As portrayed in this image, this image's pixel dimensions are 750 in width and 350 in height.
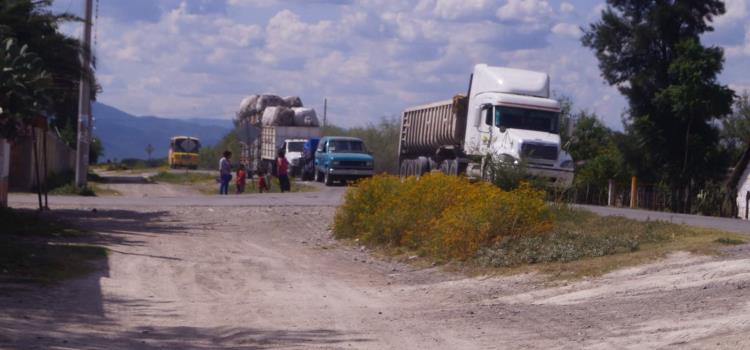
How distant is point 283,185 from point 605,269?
26.6m

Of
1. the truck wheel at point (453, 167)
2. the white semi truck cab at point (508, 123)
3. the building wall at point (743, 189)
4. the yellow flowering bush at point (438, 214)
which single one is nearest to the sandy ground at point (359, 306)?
the yellow flowering bush at point (438, 214)

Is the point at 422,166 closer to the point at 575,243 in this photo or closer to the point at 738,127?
the point at 575,243

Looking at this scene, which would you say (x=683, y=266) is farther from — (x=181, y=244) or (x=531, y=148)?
(x=531, y=148)

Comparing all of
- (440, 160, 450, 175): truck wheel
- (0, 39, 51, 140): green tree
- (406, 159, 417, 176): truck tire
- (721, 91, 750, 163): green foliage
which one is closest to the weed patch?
(0, 39, 51, 140): green tree

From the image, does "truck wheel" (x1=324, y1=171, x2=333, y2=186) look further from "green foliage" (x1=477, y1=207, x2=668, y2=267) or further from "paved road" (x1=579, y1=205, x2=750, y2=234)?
"green foliage" (x1=477, y1=207, x2=668, y2=267)

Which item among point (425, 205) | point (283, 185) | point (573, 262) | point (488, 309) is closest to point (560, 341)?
point (488, 309)

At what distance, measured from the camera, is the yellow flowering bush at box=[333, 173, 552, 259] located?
18156mm

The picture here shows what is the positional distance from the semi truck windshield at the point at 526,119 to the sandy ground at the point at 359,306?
49.5 ft

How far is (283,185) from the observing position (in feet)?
133

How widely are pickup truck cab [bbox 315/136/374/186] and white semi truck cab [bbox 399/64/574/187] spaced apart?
840 centimetres

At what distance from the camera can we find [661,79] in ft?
144

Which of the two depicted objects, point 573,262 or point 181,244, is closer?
point 573,262

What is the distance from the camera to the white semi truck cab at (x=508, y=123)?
3325cm

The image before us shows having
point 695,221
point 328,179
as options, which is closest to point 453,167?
point 328,179
